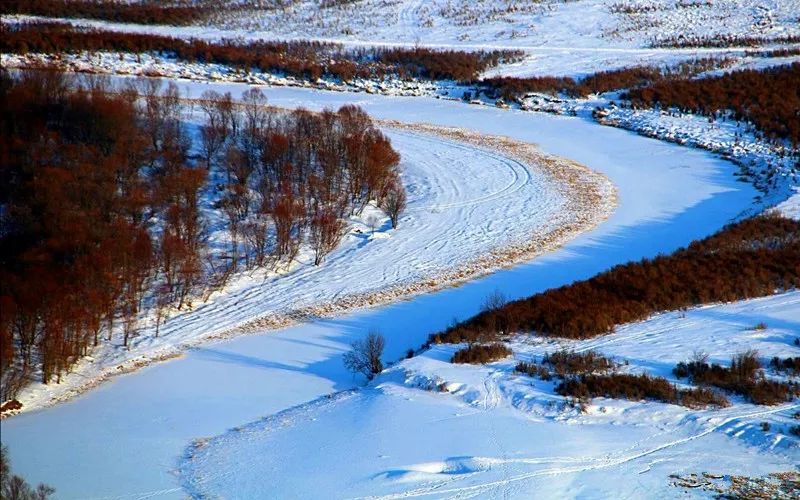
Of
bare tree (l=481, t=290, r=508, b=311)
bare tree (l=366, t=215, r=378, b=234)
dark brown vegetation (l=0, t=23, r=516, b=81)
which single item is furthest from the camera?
dark brown vegetation (l=0, t=23, r=516, b=81)

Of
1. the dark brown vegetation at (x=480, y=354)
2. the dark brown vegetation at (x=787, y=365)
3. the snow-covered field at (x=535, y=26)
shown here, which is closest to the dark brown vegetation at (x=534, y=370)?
the dark brown vegetation at (x=480, y=354)

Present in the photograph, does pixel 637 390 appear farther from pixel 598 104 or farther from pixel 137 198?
pixel 598 104

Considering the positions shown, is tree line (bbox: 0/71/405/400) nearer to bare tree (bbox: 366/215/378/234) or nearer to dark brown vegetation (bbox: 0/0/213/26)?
bare tree (bbox: 366/215/378/234)

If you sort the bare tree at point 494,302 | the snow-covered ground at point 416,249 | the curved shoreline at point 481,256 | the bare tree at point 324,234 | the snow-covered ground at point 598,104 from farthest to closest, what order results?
1. the snow-covered ground at point 598,104
2. the bare tree at point 324,234
3. the bare tree at point 494,302
4. the snow-covered ground at point 416,249
5. the curved shoreline at point 481,256

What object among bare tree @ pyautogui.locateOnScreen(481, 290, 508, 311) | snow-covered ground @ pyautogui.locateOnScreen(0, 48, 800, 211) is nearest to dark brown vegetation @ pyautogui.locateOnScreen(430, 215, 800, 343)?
bare tree @ pyautogui.locateOnScreen(481, 290, 508, 311)

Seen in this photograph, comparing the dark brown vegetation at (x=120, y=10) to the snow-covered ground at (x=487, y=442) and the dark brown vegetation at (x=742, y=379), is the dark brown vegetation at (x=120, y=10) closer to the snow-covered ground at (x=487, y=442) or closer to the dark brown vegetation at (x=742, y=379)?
the snow-covered ground at (x=487, y=442)

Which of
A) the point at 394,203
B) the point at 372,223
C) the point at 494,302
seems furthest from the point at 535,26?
the point at 494,302
